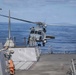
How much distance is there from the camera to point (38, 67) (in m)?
27.7

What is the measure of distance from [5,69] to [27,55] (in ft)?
69.9

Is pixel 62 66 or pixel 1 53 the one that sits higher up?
pixel 1 53

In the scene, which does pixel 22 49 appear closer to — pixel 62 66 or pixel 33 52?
pixel 33 52

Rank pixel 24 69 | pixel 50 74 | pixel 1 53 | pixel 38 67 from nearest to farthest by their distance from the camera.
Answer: pixel 1 53 < pixel 50 74 < pixel 24 69 < pixel 38 67

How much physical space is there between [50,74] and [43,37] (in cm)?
3060

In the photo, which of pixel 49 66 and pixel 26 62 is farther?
pixel 26 62

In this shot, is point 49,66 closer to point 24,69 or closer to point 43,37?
point 24,69

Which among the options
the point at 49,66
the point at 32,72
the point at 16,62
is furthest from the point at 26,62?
the point at 32,72

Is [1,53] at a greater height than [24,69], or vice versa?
[1,53]

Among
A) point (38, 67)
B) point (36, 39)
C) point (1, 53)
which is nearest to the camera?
point (1, 53)

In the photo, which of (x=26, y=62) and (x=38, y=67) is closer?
(x=38, y=67)

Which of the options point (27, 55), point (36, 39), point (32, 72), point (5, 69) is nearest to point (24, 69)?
point (32, 72)

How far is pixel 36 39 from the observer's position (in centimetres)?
5184

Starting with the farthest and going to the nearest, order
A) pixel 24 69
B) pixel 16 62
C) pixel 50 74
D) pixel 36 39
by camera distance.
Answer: pixel 36 39, pixel 16 62, pixel 24 69, pixel 50 74
